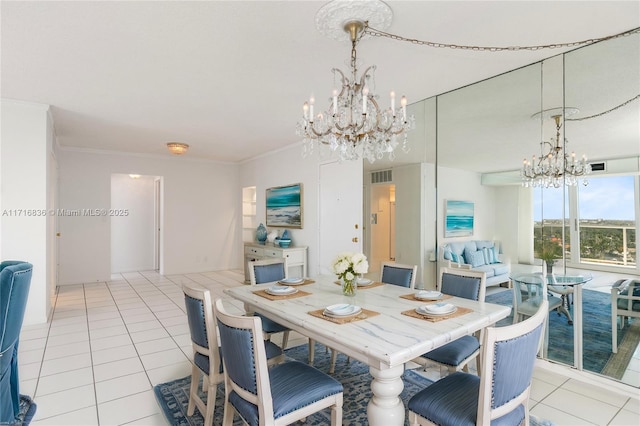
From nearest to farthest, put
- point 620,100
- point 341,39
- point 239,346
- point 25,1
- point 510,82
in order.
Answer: point 239,346 < point 25,1 < point 341,39 < point 620,100 < point 510,82

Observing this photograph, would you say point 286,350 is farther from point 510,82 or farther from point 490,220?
point 510,82

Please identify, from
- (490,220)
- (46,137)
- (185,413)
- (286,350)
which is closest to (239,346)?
(185,413)

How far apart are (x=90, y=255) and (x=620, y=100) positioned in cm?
799

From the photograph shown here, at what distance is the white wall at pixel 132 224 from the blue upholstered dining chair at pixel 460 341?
7.34 m

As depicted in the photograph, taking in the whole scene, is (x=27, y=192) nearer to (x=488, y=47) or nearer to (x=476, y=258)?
(x=488, y=47)

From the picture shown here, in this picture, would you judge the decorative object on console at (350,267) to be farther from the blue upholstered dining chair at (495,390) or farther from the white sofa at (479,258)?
the white sofa at (479,258)

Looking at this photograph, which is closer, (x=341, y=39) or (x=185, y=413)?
(x=185, y=413)

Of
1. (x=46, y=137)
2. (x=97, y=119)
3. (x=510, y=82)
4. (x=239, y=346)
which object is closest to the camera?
(x=239, y=346)

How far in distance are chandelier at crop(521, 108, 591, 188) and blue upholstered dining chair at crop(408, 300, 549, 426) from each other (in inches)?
73.6

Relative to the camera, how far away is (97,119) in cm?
456

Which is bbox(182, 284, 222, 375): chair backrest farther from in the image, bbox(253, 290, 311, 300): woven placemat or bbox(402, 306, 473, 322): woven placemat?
bbox(402, 306, 473, 322): woven placemat

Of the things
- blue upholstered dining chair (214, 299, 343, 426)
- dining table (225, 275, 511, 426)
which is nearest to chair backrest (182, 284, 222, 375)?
blue upholstered dining chair (214, 299, 343, 426)

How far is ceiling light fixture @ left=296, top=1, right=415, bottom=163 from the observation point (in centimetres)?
209

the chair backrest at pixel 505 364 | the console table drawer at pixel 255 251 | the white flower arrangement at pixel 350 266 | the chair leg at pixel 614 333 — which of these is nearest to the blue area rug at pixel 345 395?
the white flower arrangement at pixel 350 266
